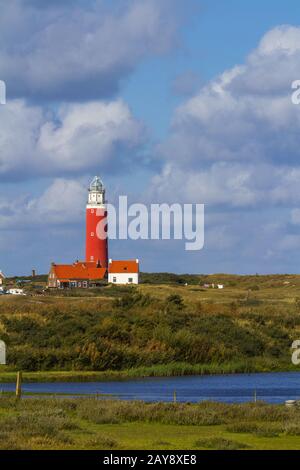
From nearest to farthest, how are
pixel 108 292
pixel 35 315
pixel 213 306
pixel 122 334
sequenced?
pixel 122 334
pixel 35 315
pixel 213 306
pixel 108 292

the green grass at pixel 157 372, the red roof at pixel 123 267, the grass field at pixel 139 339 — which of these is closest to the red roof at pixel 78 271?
the red roof at pixel 123 267

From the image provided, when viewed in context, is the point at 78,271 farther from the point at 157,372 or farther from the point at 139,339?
the point at 157,372

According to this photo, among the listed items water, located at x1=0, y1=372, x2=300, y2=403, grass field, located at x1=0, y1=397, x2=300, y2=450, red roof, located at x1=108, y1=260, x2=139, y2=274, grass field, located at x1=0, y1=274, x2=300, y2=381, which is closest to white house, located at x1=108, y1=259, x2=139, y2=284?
red roof, located at x1=108, y1=260, x2=139, y2=274

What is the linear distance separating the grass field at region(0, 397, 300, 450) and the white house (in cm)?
9370

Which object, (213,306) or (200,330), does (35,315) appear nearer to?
(200,330)

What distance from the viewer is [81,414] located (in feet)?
120

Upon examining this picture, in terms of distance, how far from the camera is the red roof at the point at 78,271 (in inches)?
5295

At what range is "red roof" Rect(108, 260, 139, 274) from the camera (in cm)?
13488

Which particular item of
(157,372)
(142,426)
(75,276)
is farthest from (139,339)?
(75,276)

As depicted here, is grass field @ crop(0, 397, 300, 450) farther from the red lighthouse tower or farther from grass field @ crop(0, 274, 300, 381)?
the red lighthouse tower

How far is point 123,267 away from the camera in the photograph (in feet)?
444

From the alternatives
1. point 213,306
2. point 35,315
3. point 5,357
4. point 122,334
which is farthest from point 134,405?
point 213,306

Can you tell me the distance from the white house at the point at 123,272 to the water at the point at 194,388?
241 feet
